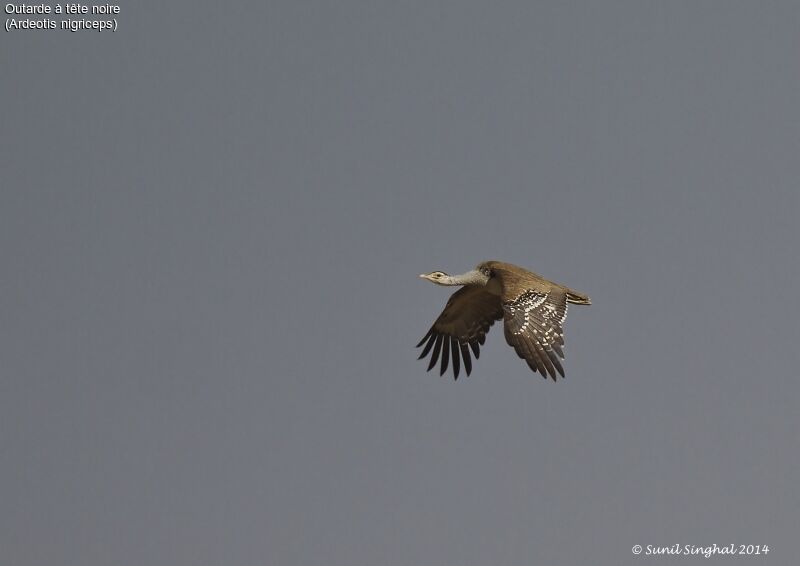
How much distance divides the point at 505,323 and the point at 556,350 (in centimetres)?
144

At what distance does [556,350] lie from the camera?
3212 centimetres

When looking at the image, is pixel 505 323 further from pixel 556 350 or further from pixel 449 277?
pixel 449 277

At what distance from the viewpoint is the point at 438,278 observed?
3897 centimetres

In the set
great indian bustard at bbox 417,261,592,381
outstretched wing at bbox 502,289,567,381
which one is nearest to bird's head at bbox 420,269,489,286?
great indian bustard at bbox 417,261,592,381

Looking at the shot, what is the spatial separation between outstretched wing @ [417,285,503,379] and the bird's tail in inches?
172

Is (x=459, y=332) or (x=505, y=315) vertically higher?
(x=459, y=332)

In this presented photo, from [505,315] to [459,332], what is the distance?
319 inches

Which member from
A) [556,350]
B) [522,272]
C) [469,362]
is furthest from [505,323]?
[469,362]

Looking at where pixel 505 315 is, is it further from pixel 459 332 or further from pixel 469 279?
pixel 459 332

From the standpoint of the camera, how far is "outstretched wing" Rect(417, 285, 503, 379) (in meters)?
40.6

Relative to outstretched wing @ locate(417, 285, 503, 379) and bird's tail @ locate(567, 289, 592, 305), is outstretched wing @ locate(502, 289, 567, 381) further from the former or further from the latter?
outstretched wing @ locate(417, 285, 503, 379)

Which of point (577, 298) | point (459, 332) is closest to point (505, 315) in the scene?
point (577, 298)

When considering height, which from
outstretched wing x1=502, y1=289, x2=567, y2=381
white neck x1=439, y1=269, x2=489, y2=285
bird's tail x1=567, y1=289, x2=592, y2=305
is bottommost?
outstretched wing x1=502, y1=289, x2=567, y2=381

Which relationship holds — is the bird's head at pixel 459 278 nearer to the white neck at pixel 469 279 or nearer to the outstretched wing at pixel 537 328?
the white neck at pixel 469 279
